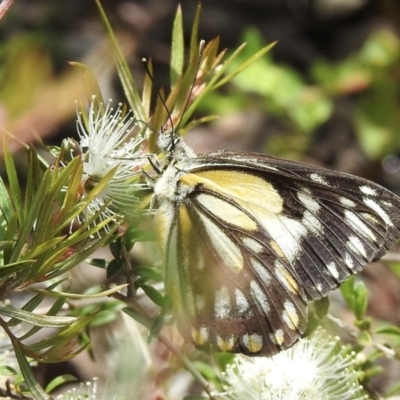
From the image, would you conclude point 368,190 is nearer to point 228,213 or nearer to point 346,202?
point 346,202

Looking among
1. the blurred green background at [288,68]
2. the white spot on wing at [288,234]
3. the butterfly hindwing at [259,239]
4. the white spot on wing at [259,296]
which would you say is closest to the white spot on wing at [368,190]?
the butterfly hindwing at [259,239]

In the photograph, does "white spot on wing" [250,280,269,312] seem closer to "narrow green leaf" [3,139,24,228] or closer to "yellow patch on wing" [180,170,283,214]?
"yellow patch on wing" [180,170,283,214]

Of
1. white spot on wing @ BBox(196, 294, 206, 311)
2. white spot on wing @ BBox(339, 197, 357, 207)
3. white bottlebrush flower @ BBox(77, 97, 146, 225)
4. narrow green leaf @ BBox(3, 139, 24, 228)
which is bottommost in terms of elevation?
white spot on wing @ BBox(196, 294, 206, 311)

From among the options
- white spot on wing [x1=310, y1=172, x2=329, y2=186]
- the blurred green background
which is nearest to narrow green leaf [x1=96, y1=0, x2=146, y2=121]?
white spot on wing [x1=310, y1=172, x2=329, y2=186]

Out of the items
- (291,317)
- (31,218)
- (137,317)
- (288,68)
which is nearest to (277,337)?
(291,317)

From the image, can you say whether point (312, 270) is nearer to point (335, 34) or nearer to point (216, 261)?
point (216, 261)

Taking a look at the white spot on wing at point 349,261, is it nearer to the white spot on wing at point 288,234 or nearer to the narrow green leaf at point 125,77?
the white spot on wing at point 288,234

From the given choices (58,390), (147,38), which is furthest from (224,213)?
(147,38)
